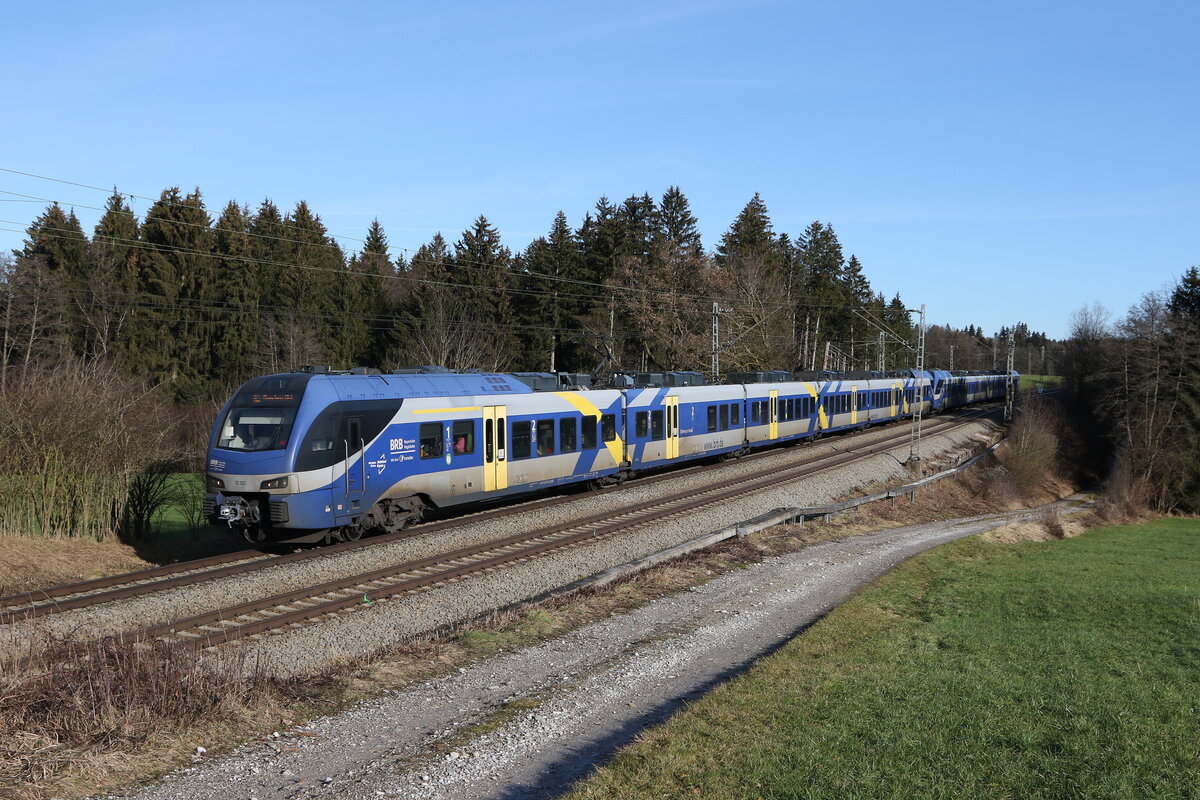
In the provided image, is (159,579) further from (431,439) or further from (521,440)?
(521,440)

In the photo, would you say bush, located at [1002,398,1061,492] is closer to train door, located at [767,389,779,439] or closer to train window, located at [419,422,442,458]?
train door, located at [767,389,779,439]

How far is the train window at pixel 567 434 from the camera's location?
22.9 metres

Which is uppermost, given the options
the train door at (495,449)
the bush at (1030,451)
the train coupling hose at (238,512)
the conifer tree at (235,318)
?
the conifer tree at (235,318)

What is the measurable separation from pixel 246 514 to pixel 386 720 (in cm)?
888


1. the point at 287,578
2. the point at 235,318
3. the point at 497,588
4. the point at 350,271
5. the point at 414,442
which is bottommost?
the point at 497,588

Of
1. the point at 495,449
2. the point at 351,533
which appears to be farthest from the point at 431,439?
the point at 351,533

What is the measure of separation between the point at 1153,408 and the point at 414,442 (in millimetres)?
47044

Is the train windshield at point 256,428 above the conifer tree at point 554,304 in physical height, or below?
below

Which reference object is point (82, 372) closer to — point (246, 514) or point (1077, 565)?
point (246, 514)

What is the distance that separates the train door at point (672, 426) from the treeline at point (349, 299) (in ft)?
57.2

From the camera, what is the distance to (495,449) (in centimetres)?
2044

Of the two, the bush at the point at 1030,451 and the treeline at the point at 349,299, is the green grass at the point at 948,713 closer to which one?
the bush at the point at 1030,451

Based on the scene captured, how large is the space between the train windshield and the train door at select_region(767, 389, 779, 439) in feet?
78.7

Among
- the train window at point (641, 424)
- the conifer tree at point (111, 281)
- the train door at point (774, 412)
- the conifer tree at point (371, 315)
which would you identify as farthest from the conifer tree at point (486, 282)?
the train window at point (641, 424)
